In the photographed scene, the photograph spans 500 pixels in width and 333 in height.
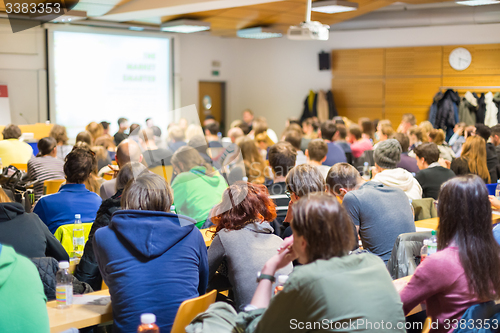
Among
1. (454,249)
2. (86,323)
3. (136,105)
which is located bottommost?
(86,323)

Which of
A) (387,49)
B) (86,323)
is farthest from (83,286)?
(387,49)

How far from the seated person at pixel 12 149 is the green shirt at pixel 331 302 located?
228 inches

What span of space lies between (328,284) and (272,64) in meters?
11.8

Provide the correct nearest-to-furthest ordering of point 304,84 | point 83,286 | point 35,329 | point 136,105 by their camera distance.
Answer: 1. point 35,329
2. point 83,286
3. point 136,105
4. point 304,84

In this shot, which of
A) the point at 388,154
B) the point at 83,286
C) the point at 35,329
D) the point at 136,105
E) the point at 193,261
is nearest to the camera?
the point at 35,329

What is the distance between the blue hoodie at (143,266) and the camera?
2.05 m

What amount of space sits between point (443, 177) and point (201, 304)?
10.9 feet

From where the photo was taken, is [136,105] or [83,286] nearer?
[83,286]

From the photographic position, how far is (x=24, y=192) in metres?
4.84

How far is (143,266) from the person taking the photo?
2068mm

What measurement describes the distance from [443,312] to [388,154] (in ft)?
7.55

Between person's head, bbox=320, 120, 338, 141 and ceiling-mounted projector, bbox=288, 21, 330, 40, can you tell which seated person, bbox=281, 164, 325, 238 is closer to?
ceiling-mounted projector, bbox=288, 21, 330, 40

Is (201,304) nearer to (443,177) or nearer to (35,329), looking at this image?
(35,329)

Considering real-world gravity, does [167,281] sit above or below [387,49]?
below
